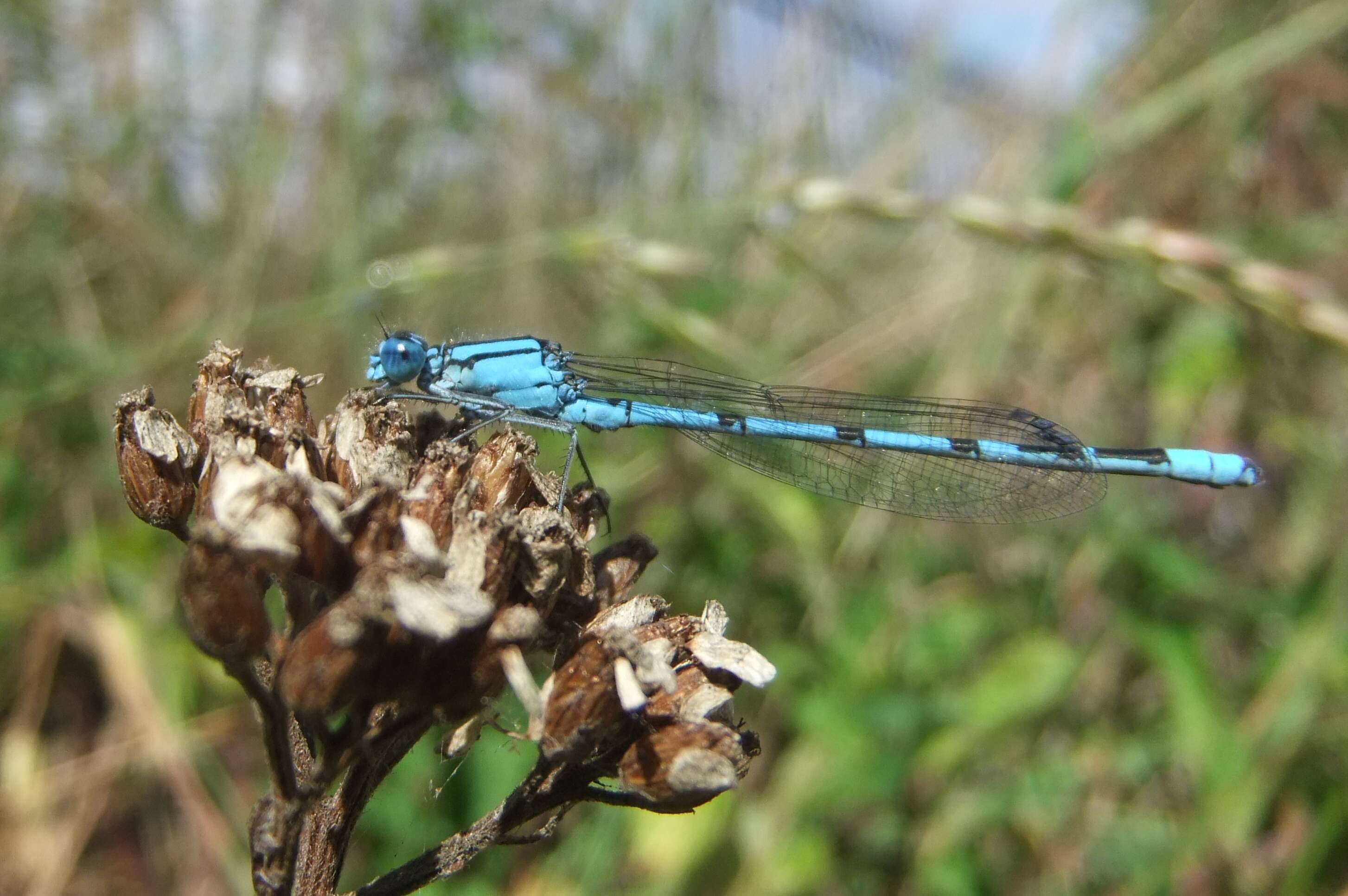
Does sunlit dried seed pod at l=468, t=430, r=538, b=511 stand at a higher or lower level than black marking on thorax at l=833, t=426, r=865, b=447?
lower

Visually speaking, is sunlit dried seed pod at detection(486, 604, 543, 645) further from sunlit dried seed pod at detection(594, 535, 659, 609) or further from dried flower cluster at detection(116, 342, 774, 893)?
sunlit dried seed pod at detection(594, 535, 659, 609)

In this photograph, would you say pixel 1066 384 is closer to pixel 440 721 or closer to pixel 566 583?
pixel 566 583

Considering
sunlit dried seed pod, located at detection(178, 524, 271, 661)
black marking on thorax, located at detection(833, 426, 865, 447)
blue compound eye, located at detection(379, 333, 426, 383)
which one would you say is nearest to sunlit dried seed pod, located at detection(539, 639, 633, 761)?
sunlit dried seed pod, located at detection(178, 524, 271, 661)

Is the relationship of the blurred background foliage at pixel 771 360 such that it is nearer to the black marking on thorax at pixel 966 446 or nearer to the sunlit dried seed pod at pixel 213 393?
the black marking on thorax at pixel 966 446

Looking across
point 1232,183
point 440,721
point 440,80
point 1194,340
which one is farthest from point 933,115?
point 440,721

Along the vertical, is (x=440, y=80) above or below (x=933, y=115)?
below

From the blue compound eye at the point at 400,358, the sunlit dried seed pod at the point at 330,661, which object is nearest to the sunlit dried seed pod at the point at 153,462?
the sunlit dried seed pod at the point at 330,661
